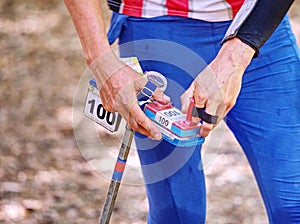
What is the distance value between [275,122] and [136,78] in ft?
1.26

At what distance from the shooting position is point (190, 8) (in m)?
1.85

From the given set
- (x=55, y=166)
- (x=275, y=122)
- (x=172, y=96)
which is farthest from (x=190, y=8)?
(x=55, y=166)

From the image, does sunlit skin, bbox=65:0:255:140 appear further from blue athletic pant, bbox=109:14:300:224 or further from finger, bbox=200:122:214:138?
blue athletic pant, bbox=109:14:300:224

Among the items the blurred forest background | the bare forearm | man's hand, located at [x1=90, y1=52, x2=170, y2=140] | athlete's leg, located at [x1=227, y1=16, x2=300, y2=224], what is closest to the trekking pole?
man's hand, located at [x1=90, y1=52, x2=170, y2=140]

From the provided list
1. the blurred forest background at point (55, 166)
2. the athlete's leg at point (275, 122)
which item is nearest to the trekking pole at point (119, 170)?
the athlete's leg at point (275, 122)

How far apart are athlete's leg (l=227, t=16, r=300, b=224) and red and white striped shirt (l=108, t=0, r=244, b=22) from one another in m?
0.13

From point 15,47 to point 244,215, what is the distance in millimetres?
2279

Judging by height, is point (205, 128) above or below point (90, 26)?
below

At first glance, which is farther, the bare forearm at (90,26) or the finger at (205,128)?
the bare forearm at (90,26)

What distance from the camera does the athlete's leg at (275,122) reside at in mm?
1791

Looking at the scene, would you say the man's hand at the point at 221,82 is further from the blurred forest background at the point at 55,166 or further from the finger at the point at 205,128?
the blurred forest background at the point at 55,166

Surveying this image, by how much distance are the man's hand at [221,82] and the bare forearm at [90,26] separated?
0.84ft

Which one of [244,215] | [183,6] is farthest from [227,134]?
[183,6]

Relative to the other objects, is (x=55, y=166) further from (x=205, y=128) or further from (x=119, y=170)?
(x=205, y=128)
